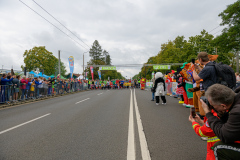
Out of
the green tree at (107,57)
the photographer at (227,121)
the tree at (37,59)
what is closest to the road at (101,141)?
the photographer at (227,121)

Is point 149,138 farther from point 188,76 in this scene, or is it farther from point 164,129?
point 188,76

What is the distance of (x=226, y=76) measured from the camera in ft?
13.1

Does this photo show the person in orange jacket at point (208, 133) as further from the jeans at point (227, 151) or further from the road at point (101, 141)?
the road at point (101, 141)

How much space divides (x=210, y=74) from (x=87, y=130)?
351 centimetres

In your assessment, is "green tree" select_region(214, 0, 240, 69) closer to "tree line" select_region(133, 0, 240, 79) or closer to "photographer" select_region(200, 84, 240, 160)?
"tree line" select_region(133, 0, 240, 79)

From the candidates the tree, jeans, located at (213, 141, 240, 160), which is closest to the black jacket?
jeans, located at (213, 141, 240, 160)

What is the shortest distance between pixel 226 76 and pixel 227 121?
7.82 ft

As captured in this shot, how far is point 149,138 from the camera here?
422 cm

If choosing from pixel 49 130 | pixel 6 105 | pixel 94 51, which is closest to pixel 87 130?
pixel 49 130

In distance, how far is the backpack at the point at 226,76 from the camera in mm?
3947

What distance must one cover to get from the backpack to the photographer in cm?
211

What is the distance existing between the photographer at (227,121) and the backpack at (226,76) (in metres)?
2.11

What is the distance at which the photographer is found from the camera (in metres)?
1.92

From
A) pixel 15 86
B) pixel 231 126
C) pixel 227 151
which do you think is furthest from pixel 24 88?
pixel 231 126
